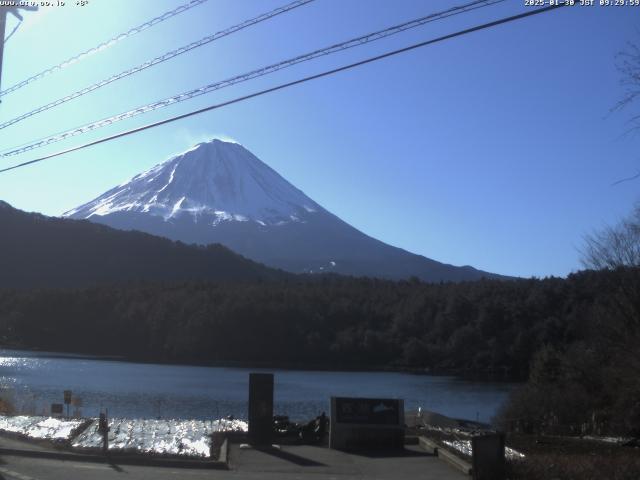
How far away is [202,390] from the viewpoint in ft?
147

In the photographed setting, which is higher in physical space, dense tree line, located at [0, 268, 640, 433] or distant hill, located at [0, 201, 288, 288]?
distant hill, located at [0, 201, 288, 288]

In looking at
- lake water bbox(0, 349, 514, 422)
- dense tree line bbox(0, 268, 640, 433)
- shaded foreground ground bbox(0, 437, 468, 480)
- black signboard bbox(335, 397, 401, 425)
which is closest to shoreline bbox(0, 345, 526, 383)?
dense tree line bbox(0, 268, 640, 433)

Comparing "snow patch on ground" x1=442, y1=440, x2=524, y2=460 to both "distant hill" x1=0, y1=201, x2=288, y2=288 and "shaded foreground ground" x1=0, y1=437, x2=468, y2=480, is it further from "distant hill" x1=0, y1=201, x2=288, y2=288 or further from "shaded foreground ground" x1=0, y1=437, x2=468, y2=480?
"distant hill" x1=0, y1=201, x2=288, y2=288

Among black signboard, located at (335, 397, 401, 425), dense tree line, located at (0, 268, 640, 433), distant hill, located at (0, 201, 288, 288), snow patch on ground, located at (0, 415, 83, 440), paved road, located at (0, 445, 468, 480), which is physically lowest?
paved road, located at (0, 445, 468, 480)

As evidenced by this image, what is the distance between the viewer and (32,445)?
17.2m

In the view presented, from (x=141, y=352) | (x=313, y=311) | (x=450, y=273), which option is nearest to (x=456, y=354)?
(x=313, y=311)

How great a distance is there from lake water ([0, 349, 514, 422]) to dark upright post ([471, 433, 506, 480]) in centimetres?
1731

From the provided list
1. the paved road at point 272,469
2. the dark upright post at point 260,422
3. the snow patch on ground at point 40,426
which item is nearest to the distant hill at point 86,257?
the snow patch on ground at point 40,426

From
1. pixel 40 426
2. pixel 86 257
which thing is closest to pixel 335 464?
pixel 40 426

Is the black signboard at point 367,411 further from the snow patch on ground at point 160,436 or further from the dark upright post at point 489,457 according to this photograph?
the dark upright post at point 489,457

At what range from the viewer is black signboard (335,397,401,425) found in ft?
58.1

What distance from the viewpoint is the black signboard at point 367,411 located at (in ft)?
58.1

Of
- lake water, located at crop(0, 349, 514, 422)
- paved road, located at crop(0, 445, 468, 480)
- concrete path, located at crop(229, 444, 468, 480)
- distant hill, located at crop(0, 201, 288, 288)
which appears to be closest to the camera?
paved road, located at crop(0, 445, 468, 480)

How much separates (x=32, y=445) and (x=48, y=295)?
7250 centimetres
